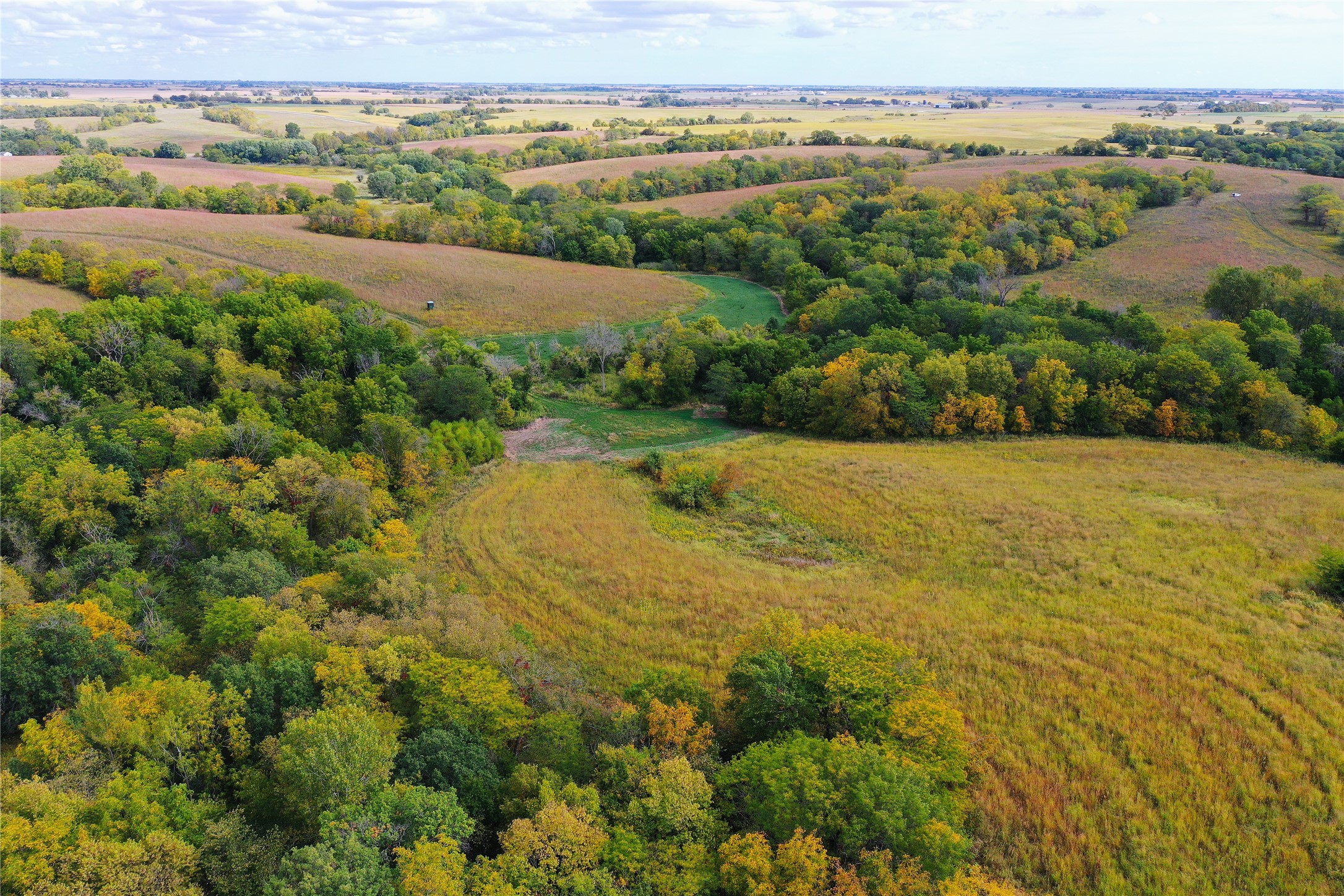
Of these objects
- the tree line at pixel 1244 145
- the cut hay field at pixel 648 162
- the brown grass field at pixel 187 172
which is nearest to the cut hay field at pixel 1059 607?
the brown grass field at pixel 187 172

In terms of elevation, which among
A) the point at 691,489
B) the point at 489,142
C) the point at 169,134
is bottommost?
the point at 691,489

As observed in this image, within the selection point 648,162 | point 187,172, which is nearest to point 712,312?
point 648,162

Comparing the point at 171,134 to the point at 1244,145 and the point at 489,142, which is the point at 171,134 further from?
the point at 1244,145

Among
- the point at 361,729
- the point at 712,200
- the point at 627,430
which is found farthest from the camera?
the point at 712,200

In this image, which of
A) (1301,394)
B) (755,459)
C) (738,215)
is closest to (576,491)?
(755,459)

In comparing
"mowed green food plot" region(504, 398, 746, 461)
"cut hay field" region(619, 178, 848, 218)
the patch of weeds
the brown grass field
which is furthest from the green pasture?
the brown grass field

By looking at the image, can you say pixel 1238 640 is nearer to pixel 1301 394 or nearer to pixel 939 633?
pixel 939 633

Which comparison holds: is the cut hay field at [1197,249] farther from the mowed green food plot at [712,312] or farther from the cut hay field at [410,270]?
the cut hay field at [410,270]
